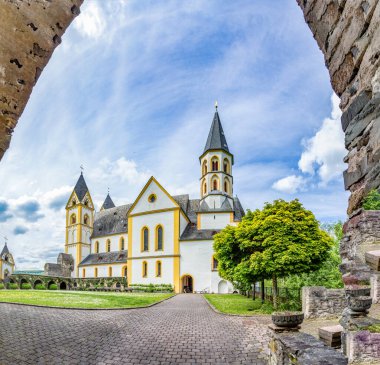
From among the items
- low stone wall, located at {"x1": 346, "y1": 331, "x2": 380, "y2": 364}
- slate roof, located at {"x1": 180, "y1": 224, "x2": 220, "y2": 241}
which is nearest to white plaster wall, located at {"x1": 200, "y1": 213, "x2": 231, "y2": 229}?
slate roof, located at {"x1": 180, "y1": 224, "x2": 220, "y2": 241}

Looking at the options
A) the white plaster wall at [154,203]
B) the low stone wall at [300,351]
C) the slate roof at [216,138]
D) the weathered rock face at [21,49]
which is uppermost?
the slate roof at [216,138]

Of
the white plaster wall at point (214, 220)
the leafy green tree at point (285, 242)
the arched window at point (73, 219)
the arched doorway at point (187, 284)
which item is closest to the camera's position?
the leafy green tree at point (285, 242)

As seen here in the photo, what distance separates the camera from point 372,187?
114 inches

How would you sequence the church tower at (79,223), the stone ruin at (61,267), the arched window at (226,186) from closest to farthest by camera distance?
the arched window at (226,186), the stone ruin at (61,267), the church tower at (79,223)

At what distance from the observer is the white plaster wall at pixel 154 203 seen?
3853 centimetres

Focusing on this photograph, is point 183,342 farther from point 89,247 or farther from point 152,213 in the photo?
point 89,247

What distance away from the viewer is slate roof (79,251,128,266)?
43281 millimetres

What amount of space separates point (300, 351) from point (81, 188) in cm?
5401

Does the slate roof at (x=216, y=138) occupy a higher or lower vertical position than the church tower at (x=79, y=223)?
higher

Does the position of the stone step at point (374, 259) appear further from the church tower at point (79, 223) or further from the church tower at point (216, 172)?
the church tower at point (79, 223)

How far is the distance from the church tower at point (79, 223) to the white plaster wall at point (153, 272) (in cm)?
1465

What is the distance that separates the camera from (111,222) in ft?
165

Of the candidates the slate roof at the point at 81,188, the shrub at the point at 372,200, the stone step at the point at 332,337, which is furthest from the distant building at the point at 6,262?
the shrub at the point at 372,200

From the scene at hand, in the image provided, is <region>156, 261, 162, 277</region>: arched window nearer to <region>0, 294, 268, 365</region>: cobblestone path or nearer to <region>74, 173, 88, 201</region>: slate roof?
<region>74, 173, 88, 201</region>: slate roof
